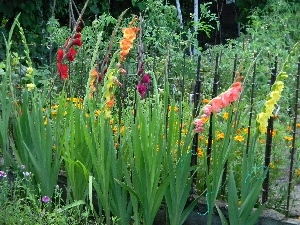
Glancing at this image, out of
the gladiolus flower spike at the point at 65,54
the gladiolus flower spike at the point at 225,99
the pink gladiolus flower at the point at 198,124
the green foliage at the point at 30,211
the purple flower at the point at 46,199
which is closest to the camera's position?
the gladiolus flower spike at the point at 225,99

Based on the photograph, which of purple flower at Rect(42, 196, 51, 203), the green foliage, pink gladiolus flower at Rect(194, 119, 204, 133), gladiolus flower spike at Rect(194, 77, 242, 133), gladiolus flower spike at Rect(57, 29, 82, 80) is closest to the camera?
gladiolus flower spike at Rect(194, 77, 242, 133)

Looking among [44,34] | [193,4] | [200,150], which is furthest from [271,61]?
[193,4]

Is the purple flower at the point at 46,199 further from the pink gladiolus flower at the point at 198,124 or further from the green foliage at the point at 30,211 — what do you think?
the pink gladiolus flower at the point at 198,124

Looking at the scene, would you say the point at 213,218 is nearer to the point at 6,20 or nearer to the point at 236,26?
the point at 6,20

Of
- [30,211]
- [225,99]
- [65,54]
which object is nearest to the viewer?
[225,99]

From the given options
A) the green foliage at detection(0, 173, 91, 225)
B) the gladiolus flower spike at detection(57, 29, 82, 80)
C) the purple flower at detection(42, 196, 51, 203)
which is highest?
the gladiolus flower spike at detection(57, 29, 82, 80)

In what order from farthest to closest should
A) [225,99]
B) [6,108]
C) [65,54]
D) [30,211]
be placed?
[6,108] < [65,54] < [30,211] < [225,99]

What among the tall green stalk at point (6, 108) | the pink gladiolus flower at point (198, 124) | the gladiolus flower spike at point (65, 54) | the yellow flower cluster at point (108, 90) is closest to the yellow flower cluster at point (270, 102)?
the pink gladiolus flower at point (198, 124)

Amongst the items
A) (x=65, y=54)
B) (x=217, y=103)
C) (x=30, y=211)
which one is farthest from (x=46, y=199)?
(x=217, y=103)

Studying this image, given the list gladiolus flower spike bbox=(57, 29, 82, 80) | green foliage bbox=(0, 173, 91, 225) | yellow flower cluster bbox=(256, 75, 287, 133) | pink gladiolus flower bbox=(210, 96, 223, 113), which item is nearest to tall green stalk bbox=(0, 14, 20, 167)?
green foliage bbox=(0, 173, 91, 225)

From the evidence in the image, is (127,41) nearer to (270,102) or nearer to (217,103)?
(217,103)

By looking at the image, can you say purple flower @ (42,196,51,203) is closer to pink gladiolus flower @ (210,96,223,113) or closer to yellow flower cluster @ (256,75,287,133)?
pink gladiolus flower @ (210,96,223,113)

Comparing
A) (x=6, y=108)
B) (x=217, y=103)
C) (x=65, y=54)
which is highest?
(x=65, y=54)

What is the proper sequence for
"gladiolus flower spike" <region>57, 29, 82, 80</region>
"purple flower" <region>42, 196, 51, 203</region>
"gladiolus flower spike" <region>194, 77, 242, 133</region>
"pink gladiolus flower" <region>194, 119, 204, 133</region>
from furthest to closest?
"gladiolus flower spike" <region>57, 29, 82, 80</region>
"purple flower" <region>42, 196, 51, 203</region>
"pink gladiolus flower" <region>194, 119, 204, 133</region>
"gladiolus flower spike" <region>194, 77, 242, 133</region>
